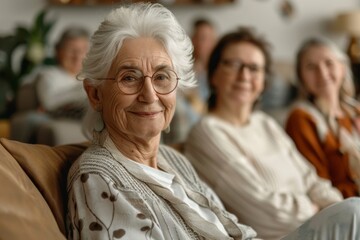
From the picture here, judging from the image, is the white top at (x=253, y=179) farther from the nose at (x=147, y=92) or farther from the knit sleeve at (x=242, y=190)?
the nose at (x=147, y=92)

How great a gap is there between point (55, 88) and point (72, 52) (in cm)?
35

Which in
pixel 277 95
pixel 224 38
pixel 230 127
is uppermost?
pixel 224 38

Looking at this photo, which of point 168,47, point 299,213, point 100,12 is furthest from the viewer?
point 100,12

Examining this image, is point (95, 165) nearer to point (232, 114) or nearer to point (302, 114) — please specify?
point (232, 114)

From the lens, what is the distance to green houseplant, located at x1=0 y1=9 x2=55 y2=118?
15.4ft

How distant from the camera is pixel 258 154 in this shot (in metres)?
2.49

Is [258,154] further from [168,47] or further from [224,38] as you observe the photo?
[168,47]

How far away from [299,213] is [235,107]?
50cm

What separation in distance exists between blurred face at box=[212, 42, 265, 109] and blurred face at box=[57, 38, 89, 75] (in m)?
2.12

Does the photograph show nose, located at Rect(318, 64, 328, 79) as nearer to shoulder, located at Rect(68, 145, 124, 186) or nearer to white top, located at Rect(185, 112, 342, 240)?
white top, located at Rect(185, 112, 342, 240)

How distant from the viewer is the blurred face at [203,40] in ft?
17.7

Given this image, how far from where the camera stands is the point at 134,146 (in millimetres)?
1764

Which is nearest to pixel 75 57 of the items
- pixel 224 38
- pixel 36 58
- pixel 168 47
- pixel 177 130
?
pixel 36 58

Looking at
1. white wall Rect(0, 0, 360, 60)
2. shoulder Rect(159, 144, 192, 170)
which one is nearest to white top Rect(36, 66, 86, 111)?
white wall Rect(0, 0, 360, 60)
